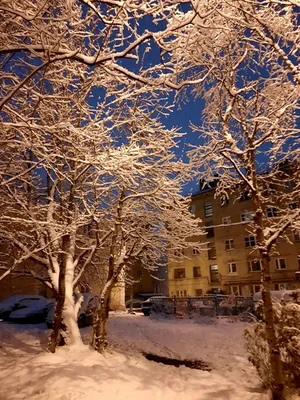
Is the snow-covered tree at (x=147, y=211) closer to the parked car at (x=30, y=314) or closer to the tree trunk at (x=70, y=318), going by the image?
the tree trunk at (x=70, y=318)

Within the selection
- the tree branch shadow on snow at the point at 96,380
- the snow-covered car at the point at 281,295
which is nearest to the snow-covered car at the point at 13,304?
the tree branch shadow on snow at the point at 96,380

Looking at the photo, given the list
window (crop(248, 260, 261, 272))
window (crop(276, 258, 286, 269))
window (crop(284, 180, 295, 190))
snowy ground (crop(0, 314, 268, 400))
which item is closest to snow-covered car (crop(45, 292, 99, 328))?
snowy ground (crop(0, 314, 268, 400))

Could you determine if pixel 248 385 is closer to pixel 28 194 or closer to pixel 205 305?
pixel 28 194

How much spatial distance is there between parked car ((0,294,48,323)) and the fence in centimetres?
897

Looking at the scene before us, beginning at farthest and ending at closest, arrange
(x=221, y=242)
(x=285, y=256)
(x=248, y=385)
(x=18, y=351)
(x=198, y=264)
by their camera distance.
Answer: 1. (x=198, y=264)
2. (x=221, y=242)
3. (x=285, y=256)
4. (x=18, y=351)
5. (x=248, y=385)

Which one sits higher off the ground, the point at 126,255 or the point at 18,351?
the point at 126,255

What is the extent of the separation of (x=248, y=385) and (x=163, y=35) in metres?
7.02

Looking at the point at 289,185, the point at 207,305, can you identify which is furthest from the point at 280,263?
the point at 289,185

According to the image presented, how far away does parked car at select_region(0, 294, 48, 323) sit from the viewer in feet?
53.7

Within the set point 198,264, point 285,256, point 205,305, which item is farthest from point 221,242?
point 205,305

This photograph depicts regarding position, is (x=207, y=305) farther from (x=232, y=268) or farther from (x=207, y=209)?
(x=207, y=209)

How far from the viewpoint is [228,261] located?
3572 cm

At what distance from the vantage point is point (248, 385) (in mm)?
6402

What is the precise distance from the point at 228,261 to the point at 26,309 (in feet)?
82.7
